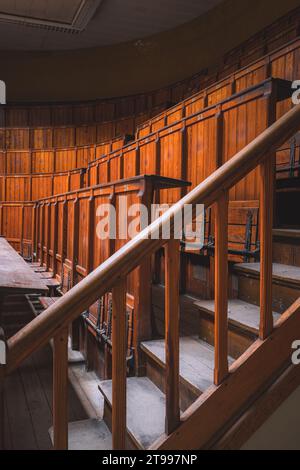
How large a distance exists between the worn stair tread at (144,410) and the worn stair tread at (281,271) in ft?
1.89

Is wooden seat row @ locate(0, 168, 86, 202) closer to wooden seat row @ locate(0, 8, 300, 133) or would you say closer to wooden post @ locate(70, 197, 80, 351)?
wooden seat row @ locate(0, 8, 300, 133)

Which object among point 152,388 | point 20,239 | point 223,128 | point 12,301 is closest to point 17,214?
point 20,239

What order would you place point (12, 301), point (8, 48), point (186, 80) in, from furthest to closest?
point (8, 48)
point (186, 80)
point (12, 301)

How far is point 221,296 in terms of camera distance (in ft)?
3.46

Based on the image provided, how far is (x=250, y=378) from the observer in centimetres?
107

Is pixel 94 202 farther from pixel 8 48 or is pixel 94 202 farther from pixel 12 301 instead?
pixel 8 48

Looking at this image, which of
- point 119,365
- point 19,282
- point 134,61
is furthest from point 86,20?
point 119,365

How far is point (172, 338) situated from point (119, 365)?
150 millimetres

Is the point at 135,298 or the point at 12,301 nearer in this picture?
the point at 135,298

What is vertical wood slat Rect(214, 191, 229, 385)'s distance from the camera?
3.43 ft

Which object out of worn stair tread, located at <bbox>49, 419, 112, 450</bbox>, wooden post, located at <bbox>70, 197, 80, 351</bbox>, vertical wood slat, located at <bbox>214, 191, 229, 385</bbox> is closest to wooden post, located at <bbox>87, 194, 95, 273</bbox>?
wooden post, located at <bbox>70, 197, 80, 351</bbox>

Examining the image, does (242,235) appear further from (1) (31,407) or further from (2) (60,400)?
(1) (31,407)

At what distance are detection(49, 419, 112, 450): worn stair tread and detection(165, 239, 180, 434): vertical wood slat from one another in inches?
15.6
